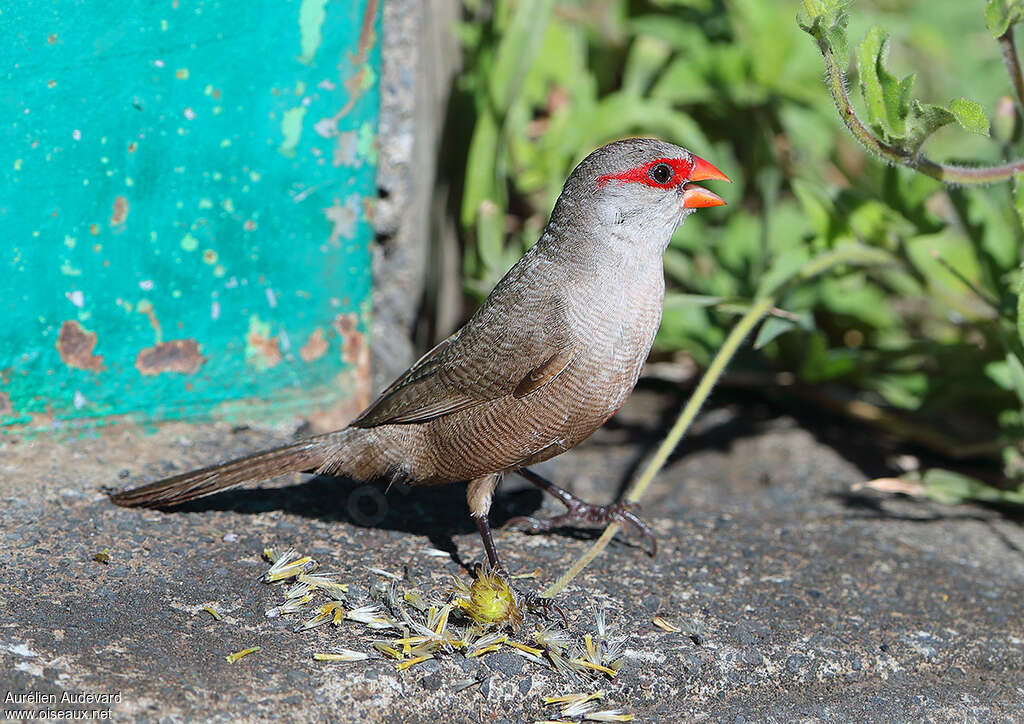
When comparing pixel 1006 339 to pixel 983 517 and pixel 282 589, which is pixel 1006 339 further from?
pixel 282 589

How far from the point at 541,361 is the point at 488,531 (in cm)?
51

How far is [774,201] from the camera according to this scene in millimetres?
4527

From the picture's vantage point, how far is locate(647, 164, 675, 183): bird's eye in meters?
3.01

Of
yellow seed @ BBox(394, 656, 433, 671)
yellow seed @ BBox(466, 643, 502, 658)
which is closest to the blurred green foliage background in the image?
yellow seed @ BBox(466, 643, 502, 658)

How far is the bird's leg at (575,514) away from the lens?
330 cm

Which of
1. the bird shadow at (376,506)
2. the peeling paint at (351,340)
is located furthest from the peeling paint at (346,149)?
the bird shadow at (376,506)

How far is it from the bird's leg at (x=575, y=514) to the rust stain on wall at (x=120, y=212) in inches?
55.4

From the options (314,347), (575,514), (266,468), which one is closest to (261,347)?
(314,347)

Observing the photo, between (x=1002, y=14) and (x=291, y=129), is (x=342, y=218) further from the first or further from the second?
(x=1002, y=14)

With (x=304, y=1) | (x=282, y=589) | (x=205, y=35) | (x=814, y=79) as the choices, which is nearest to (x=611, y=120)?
(x=814, y=79)

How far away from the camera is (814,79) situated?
14.4ft

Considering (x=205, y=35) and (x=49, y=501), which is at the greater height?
(x=205, y=35)

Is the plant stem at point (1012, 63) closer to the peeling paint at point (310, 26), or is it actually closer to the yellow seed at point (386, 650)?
the peeling paint at point (310, 26)

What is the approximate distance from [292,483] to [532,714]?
4.33 ft
